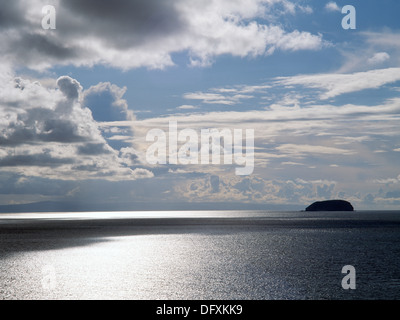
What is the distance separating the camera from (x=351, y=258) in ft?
192

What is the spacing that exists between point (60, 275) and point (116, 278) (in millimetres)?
6338

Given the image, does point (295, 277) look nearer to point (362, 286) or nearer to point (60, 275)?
point (362, 286)
